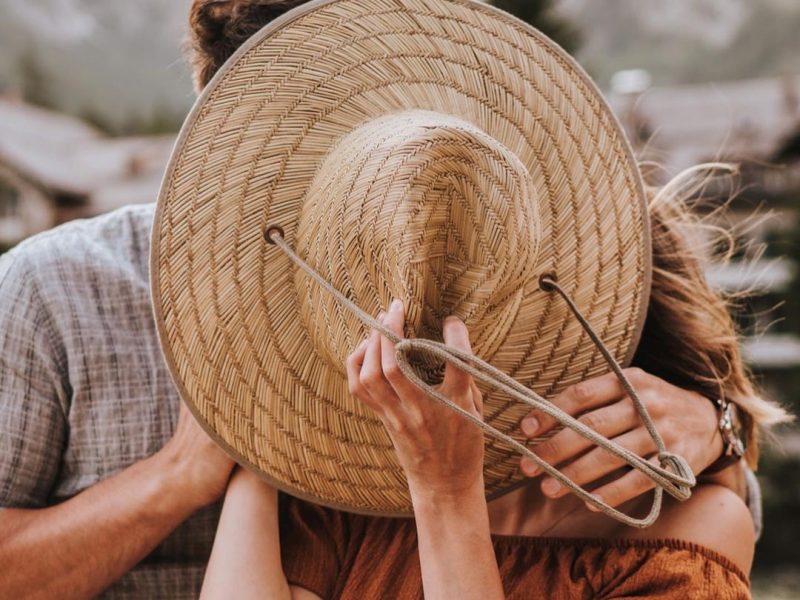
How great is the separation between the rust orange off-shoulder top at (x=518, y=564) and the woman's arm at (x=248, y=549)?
2.1 inches

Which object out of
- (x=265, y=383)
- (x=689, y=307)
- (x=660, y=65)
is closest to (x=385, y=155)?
(x=265, y=383)

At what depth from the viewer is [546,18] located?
10680 mm

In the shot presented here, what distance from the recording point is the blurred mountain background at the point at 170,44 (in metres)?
50.7

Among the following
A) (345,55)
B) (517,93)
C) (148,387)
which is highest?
(345,55)

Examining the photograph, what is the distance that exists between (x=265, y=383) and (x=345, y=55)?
40 cm

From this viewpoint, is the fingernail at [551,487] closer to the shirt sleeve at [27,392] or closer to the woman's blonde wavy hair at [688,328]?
the woman's blonde wavy hair at [688,328]

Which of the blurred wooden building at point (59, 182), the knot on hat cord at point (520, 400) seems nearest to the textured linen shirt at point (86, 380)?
the knot on hat cord at point (520, 400)

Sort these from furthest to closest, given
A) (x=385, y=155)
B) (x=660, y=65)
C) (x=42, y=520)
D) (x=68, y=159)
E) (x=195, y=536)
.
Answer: (x=660, y=65) < (x=68, y=159) < (x=195, y=536) < (x=42, y=520) < (x=385, y=155)

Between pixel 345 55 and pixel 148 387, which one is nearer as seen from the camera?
pixel 345 55

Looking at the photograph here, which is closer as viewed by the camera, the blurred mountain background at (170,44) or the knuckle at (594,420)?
the knuckle at (594,420)

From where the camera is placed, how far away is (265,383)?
1.06 meters

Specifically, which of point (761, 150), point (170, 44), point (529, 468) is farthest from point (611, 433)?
point (170, 44)

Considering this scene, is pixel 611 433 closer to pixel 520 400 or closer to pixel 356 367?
pixel 520 400

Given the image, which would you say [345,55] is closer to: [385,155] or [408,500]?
[385,155]
